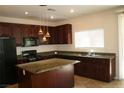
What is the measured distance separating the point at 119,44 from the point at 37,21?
12.9ft

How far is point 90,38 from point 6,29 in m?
3.48

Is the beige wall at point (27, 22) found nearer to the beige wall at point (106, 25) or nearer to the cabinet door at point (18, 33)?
the cabinet door at point (18, 33)

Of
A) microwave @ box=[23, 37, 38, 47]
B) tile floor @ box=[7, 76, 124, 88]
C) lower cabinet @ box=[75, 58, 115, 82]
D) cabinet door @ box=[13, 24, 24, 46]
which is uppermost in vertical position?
cabinet door @ box=[13, 24, 24, 46]

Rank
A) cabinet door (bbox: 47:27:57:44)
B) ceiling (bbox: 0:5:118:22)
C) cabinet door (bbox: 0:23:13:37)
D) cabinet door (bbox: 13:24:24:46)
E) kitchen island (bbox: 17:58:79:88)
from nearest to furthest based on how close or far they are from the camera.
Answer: kitchen island (bbox: 17:58:79:88)
ceiling (bbox: 0:5:118:22)
cabinet door (bbox: 0:23:13:37)
cabinet door (bbox: 13:24:24:46)
cabinet door (bbox: 47:27:57:44)

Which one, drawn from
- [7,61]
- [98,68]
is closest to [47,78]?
[7,61]

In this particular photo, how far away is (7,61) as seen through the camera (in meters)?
4.41

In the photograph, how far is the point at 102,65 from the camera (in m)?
A: 4.40

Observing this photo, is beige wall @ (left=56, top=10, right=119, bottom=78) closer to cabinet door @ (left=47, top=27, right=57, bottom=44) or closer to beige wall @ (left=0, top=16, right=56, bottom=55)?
cabinet door @ (left=47, top=27, right=57, bottom=44)

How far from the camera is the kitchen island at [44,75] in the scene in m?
2.90

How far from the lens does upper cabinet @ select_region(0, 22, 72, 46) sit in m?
4.86

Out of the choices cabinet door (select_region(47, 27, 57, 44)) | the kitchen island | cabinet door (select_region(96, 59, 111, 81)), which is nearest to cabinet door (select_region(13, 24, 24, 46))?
cabinet door (select_region(47, 27, 57, 44))

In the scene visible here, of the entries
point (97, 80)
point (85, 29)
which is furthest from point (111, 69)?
point (85, 29)

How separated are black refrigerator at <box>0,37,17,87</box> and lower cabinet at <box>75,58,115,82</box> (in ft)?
8.60
